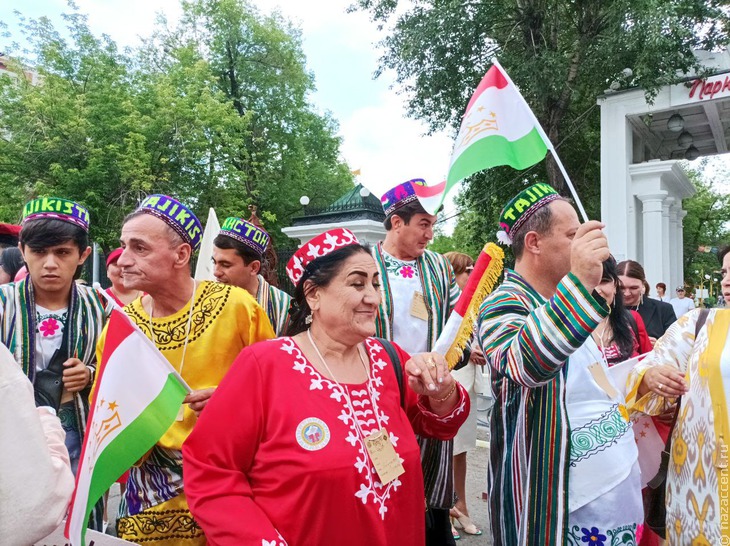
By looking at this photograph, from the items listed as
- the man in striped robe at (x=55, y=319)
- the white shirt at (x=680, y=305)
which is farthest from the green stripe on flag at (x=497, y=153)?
the white shirt at (x=680, y=305)

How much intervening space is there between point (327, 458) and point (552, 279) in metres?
1.19

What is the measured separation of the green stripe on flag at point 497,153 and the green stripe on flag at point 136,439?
1505 mm

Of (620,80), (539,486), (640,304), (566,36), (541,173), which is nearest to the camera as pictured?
(539,486)

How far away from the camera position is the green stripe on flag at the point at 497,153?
2.52 metres

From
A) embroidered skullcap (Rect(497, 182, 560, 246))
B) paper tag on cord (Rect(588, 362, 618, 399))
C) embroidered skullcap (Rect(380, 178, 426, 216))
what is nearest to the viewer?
paper tag on cord (Rect(588, 362, 618, 399))

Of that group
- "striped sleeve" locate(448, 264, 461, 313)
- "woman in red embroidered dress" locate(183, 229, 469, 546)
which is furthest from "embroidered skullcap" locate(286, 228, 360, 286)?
"striped sleeve" locate(448, 264, 461, 313)

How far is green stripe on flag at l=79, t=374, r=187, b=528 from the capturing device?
2.15 m

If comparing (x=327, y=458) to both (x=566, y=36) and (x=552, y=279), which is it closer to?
(x=552, y=279)

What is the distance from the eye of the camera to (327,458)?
5.86ft

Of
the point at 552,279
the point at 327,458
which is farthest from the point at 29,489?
the point at 552,279

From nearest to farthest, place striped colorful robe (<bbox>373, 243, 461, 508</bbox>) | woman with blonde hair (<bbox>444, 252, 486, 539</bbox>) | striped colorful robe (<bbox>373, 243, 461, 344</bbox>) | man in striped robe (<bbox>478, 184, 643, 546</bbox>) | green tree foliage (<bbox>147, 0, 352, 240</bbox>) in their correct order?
man in striped robe (<bbox>478, 184, 643, 546</bbox>) < striped colorful robe (<bbox>373, 243, 461, 508</bbox>) < striped colorful robe (<bbox>373, 243, 461, 344</bbox>) < woman with blonde hair (<bbox>444, 252, 486, 539</bbox>) < green tree foliage (<bbox>147, 0, 352, 240</bbox>)

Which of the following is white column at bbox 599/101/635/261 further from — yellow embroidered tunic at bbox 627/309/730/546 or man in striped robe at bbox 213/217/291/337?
yellow embroidered tunic at bbox 627/309/730/546

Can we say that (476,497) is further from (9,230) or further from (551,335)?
(9,230)

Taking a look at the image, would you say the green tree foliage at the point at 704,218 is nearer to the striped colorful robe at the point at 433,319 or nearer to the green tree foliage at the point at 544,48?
the green tree foliage at the point at 544,48
